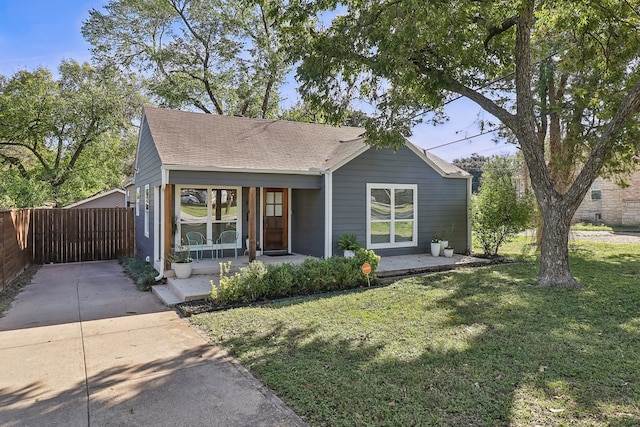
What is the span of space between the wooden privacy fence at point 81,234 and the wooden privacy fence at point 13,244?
20.9 inches

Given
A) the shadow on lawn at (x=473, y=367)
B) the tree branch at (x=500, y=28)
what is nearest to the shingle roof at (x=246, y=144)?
the tree branch at (x=500, y=28)

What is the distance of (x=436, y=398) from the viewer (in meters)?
3.21

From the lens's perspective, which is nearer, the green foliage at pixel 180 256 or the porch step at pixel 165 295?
the porch step at pixel 165 295

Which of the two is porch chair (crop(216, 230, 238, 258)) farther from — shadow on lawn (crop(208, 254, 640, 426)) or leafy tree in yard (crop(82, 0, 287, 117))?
leafy tree in yard (crop(82, 0, 287, 117))

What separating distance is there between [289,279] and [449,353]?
3.38 meters

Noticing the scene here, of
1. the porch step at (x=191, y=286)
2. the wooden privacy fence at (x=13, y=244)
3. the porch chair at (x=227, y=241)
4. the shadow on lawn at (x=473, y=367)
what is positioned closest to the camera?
the shadow on lawn at (x=473, y=367)

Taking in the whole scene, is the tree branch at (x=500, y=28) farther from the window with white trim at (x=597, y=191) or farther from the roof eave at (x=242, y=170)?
the window with white trim at (x=597, y=191)

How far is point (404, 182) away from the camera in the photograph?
10.9m

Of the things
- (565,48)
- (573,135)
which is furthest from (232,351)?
(573,135)

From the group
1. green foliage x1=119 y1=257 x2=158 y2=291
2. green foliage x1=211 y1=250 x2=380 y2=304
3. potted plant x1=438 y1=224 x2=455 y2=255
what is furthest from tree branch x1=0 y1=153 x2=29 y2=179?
potted plant x1=438 y1=224 x2=455 y2=255

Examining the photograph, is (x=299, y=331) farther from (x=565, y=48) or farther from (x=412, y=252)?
(x=565, y=48)

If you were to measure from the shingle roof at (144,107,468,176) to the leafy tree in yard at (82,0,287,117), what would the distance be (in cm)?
864

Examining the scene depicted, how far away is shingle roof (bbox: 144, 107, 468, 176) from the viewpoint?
29.1 feet

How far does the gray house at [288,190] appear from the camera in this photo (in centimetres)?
907
